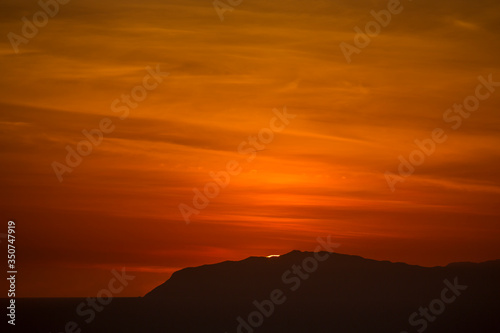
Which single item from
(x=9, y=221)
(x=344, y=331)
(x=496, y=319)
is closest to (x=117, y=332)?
(x=344, y=331)

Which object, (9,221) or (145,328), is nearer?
(9,221)

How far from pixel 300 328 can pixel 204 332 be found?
26998 mm

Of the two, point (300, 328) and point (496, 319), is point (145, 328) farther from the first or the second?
point (496, 319)

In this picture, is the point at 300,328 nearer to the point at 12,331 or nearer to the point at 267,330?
the point at 267,330

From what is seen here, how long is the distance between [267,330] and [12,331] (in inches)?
2621

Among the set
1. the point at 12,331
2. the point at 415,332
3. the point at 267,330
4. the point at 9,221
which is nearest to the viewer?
the point at 9,221

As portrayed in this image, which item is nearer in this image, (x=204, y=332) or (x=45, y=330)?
(x=45, y=330)

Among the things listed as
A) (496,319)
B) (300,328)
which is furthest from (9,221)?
(496,319)

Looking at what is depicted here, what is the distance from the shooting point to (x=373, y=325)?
198375 millimetres

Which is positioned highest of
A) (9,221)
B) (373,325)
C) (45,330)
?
(9,221)

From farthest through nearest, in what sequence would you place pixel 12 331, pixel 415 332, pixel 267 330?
pixel 267 330 → pixel 415 332 → pixel 12 331

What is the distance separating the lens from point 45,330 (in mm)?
172375

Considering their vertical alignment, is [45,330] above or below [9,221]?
below

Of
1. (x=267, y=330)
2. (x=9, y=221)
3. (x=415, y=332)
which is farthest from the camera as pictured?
(x=267, y=330)
